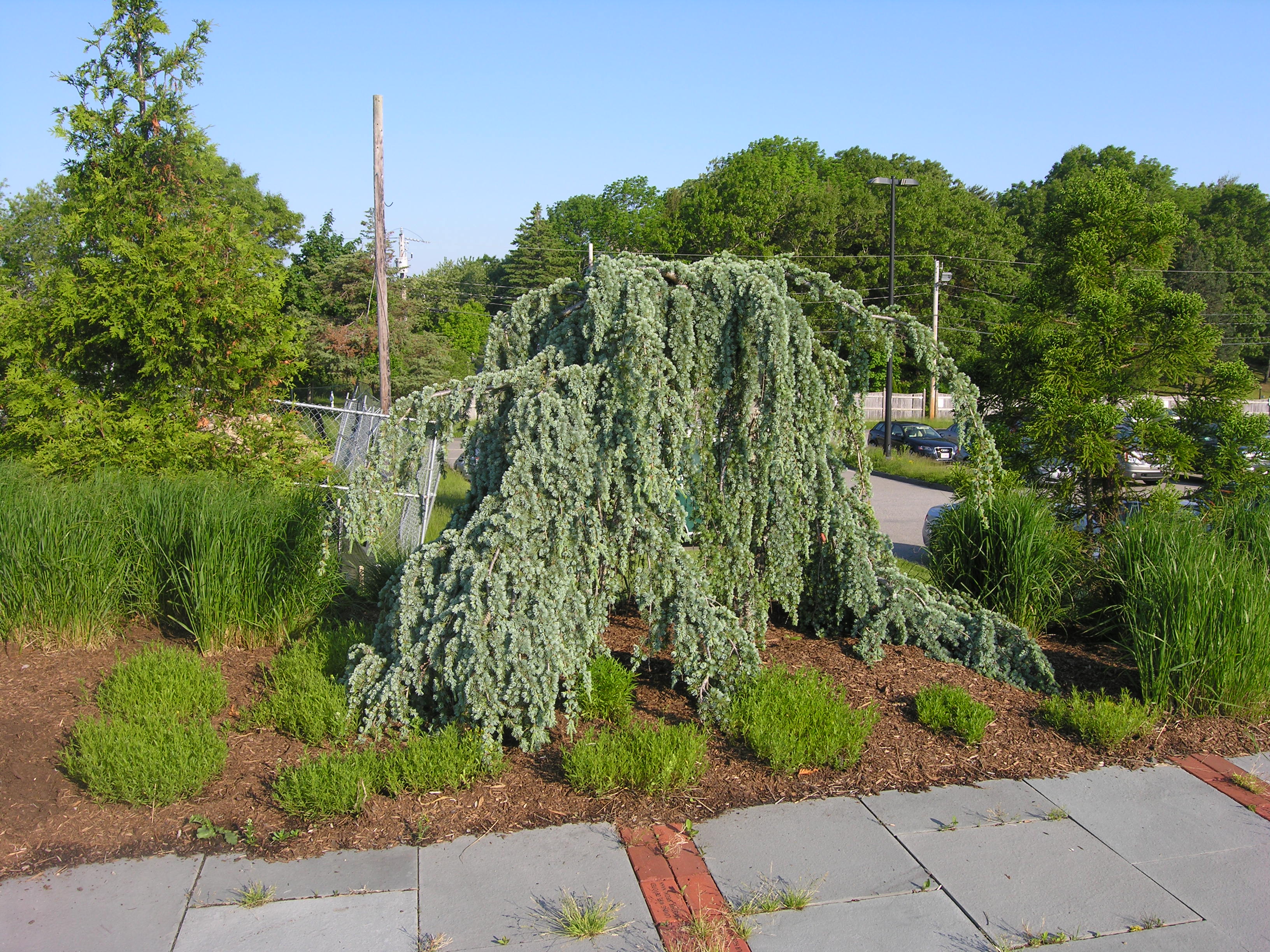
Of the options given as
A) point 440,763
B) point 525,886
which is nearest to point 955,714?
point 525,886

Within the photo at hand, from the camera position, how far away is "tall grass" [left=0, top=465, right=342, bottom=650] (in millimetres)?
5512

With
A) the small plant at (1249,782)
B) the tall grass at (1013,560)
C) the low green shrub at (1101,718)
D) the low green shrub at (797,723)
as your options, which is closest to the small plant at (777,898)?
the low green shrub at (797,723)

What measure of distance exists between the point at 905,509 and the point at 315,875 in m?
14.6

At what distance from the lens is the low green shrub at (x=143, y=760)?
3.98 meters

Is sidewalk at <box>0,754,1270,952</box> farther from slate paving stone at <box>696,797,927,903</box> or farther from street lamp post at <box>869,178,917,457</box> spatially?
street lamp post at <box>869,178,917,457</box>

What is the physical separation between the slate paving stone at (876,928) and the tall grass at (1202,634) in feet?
8.21

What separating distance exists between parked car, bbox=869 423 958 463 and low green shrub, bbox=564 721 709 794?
72.1 feet

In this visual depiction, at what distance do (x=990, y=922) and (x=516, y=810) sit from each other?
6.71ft

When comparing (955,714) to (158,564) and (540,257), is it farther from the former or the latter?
(540,257)

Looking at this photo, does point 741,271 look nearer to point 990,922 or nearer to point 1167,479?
point 990,922

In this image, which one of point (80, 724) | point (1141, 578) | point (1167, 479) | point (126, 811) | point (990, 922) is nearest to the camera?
point (990, 922)

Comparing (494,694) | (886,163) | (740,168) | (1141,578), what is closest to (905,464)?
(1141,578)

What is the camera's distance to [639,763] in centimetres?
415

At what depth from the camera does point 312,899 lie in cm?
342
